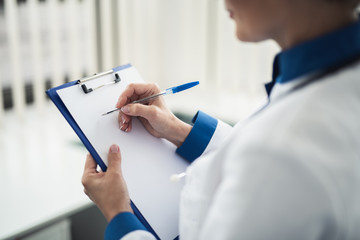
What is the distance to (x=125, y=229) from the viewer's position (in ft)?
2.43

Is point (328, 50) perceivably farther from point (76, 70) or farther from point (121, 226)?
point (76, 70)

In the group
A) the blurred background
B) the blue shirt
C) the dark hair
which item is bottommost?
the blurred background

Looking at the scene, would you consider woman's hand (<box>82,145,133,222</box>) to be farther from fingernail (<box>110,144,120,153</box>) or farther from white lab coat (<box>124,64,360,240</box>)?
white lab coat (<box>124,64,360,240</box>)

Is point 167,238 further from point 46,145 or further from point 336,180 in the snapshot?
point 46,145

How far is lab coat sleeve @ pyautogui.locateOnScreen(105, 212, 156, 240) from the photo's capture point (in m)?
0.74

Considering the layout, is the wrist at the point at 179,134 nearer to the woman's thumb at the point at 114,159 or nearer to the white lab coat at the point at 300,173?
the woman's thumb at the point at 114,159

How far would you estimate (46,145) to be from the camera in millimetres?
1831

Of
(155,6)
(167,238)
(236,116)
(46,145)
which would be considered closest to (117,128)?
(167,238)

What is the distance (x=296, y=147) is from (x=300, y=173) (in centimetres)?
3

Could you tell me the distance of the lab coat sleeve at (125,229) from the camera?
74 cm

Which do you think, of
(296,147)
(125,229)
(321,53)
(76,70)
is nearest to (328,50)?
(321,53)

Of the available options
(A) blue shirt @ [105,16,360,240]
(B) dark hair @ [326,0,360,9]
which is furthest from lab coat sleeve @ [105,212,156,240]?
(B) dark hair @ [326,0,360,9]

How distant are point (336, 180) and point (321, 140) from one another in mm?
52

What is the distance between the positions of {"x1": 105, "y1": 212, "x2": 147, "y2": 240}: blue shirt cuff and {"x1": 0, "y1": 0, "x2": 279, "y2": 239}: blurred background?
0.57 metres
